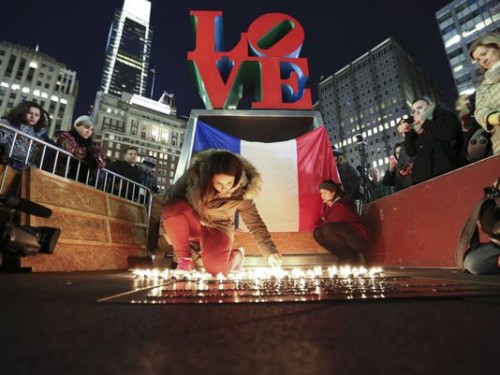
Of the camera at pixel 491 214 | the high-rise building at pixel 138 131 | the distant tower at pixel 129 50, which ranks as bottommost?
the camera at pixel 491 214

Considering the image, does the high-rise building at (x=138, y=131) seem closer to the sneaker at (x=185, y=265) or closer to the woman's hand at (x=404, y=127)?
the woman's hand at (x=404, y=127)

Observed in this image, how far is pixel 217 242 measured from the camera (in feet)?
8.95

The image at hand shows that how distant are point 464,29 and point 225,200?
5795 cm

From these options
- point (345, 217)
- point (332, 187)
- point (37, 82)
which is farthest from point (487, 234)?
point (37, 82)

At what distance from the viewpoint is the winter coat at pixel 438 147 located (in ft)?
9.86

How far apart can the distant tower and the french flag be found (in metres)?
99.0

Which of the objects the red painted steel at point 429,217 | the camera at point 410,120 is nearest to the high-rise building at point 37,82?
the camera at point 410,120

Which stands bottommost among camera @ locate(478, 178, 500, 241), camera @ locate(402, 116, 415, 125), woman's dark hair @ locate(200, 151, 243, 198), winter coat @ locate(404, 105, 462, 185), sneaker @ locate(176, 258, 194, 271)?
sneaker @ locate(176, 258, 194, 271)

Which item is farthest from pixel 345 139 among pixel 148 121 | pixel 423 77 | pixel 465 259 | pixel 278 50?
pixel 465 259

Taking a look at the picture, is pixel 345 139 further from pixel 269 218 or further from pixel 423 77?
pixel 269 218

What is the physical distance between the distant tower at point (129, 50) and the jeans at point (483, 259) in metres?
102

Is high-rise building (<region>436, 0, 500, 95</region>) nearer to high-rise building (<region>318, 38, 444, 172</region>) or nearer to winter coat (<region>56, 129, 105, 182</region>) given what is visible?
high-rise building (<region>318, 38, 444, 172</region>)

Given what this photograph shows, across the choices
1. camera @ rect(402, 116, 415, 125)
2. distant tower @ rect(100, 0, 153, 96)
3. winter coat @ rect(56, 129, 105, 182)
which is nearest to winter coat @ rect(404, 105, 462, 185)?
camera @ rect(402, 116, 415, 125)

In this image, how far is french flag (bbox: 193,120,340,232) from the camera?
12.6 feet
